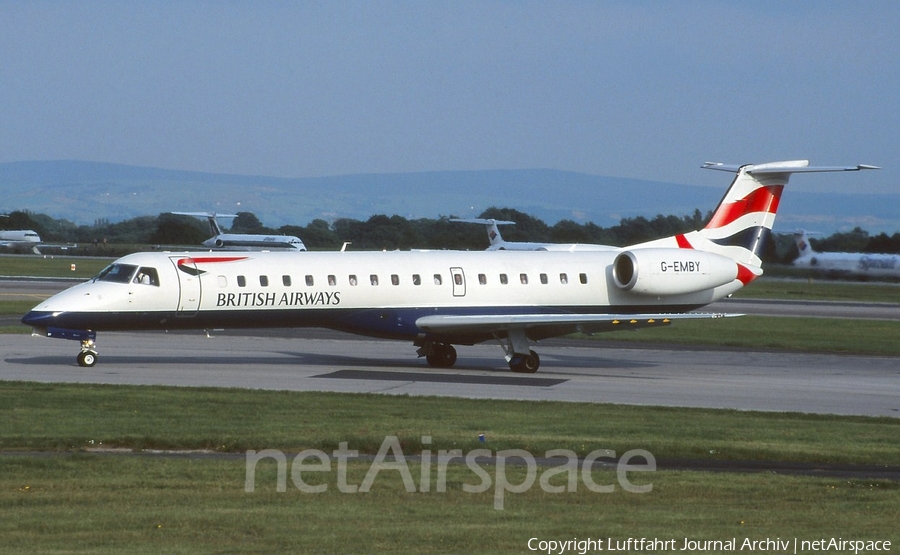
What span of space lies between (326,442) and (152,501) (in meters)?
4.44

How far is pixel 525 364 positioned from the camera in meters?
28.4

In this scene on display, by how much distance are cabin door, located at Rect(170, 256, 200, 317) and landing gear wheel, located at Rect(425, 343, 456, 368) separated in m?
6.09

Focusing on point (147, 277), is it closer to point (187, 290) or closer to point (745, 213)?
point (187, 290)

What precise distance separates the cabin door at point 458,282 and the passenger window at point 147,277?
6.96 m

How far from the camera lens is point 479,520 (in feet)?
38.4

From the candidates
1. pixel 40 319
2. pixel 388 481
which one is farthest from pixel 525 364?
pixel 388 481

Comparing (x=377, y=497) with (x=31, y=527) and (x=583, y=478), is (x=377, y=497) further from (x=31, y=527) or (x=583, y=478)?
(x=31, y=527)

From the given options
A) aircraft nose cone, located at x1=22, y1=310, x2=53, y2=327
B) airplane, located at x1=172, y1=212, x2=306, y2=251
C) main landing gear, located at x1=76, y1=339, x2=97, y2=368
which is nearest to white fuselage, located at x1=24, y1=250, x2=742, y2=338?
aircraft nose cone, located at x1=22, y1=310, x2=53, y2=327

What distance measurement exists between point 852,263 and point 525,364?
166 ft

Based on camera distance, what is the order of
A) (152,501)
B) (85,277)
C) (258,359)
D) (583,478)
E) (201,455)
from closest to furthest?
1. (152,501)
2. (583,478)
3. (201,455)
4. (258,359)
5. (85,277)

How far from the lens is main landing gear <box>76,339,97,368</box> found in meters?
26.8

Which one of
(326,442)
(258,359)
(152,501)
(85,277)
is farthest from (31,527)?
(85,277)

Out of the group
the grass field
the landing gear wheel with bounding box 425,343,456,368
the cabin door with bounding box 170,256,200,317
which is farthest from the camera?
the landing gear wheel with bounding box 425,343,456,368

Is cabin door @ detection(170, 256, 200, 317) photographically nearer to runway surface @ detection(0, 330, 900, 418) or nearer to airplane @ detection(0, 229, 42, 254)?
runway surface @ detection(0, 330, 900, 418)
